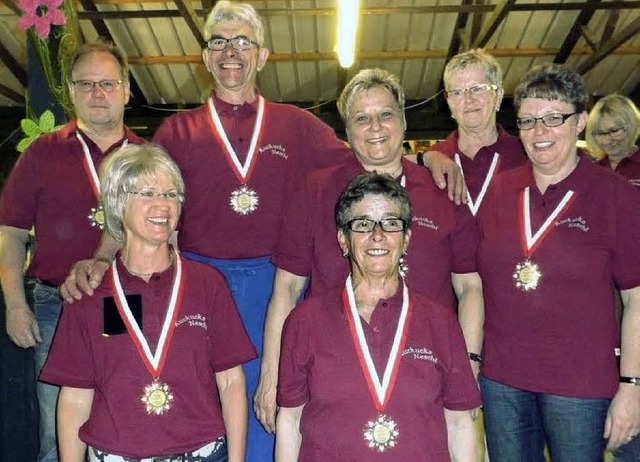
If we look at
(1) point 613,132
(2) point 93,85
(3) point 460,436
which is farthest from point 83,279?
(1) point 613,132

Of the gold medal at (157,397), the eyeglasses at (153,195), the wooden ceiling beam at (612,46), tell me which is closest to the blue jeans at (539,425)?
the gold medal at (157,397)

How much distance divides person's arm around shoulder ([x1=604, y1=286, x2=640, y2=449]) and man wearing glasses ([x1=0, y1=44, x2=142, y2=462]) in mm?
2042

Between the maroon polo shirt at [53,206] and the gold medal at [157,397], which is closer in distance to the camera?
the gold medal at [157,397]

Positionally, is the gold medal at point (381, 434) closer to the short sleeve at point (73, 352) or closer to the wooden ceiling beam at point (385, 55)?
the short sleeve at point (73, 352)

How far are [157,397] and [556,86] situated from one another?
170cm

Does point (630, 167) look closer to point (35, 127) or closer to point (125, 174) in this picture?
point (125, 174)

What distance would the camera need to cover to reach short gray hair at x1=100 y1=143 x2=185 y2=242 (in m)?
2.44

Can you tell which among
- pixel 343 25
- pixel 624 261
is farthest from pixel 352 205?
pixel 343 25

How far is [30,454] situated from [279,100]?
871cm

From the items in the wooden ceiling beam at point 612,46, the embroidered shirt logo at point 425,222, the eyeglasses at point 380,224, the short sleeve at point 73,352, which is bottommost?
the short sleeve at point 73,352

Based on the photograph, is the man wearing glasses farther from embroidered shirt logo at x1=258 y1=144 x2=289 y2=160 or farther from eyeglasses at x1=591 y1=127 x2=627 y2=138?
eyeglasses at x1=591 y1=127 x2=627 y2=138

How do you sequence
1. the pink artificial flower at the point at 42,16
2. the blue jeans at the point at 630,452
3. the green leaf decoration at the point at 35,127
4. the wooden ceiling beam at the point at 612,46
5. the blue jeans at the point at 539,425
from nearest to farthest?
the blue jeans at the point at 539,425, the blue jeans at the point at 630,452, the green leaf decoration at the point at 35,127, the pink artificial flower at the point at 42,16, the wooden ceiling beam at the point at 612,46

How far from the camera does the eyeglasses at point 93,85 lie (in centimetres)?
325

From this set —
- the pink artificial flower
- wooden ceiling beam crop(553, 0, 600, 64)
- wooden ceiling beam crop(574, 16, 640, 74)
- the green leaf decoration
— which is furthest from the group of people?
wooden ceiling beam crop(553, 0, 600, 64)
